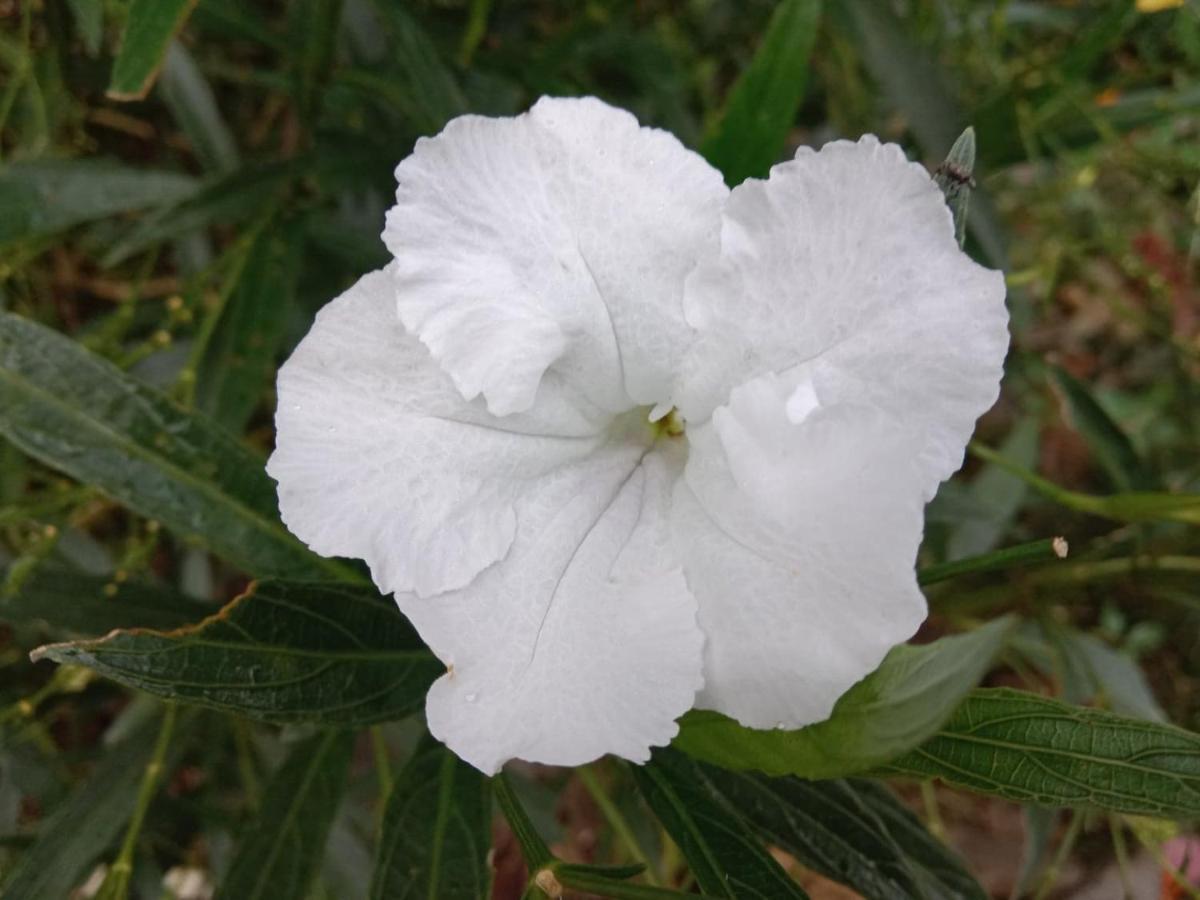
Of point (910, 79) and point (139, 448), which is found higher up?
point (910, 79)

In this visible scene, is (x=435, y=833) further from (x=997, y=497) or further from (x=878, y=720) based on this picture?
(x=997, y=497)

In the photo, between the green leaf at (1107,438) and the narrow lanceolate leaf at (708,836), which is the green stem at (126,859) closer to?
the narrow lanceolate leaf at (708,836)

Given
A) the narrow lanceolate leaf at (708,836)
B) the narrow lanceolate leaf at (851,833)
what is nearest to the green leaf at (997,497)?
the narrow lanceolate leaf at (851,833)

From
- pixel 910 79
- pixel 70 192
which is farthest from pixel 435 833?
pixel 910 79

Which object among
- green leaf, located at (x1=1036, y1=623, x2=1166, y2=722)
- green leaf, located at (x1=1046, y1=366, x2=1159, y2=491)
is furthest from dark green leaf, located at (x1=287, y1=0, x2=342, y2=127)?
green leaf, located at (x1=1036, y1=623, x2=1166, y2=722)

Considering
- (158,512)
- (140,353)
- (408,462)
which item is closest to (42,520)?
(140,353)

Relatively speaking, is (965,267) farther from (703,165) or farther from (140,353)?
(140,353)
